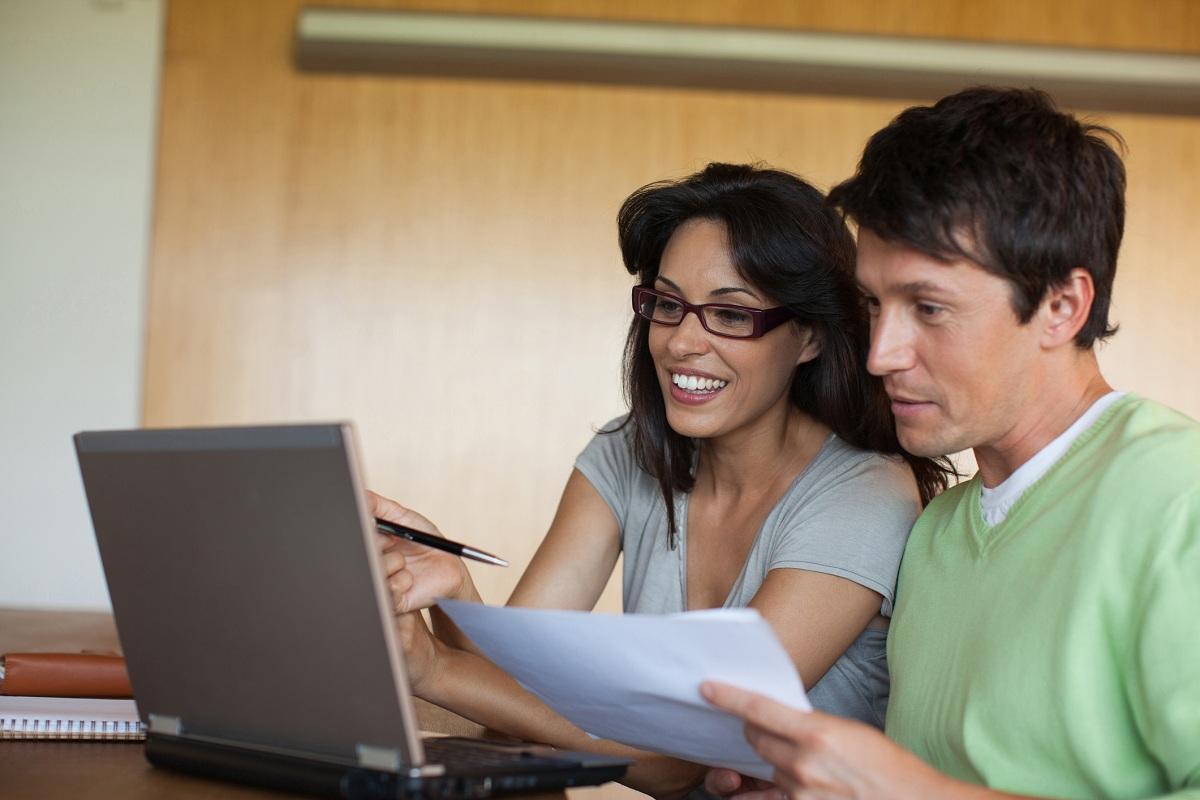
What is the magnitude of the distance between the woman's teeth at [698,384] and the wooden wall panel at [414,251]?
97.8 inches

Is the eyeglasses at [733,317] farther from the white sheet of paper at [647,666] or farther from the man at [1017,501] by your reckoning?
the white sheet of paper at [647,666]

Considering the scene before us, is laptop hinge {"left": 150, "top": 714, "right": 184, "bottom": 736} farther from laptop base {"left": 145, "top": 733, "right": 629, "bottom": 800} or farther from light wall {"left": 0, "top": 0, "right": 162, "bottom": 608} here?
light wall {"left": 0, "top": 0, "right": 162, "bottom": 608}

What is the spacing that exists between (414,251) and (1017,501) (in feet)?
11.2

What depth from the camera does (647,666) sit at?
1.12 m

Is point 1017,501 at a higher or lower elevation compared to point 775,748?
higher

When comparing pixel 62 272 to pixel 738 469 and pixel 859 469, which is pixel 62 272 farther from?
pixel 859 469

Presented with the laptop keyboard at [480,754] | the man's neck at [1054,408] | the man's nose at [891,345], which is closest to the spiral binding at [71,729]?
the laptop keyboard at [480,754]

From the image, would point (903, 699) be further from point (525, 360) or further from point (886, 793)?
point (525, 360)

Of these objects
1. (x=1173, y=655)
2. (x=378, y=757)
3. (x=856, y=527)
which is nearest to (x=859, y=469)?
(x=856, y=527)

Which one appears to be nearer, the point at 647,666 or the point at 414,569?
the point at 647,666

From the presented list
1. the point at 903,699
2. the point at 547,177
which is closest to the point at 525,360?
the point at 547,177

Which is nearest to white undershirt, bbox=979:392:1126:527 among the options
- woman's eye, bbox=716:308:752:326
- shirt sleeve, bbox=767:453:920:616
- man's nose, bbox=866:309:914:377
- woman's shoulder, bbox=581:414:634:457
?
man's nose, bbox=866:309:914:377

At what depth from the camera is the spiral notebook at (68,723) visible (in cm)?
137

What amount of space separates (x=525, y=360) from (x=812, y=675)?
116 inches
